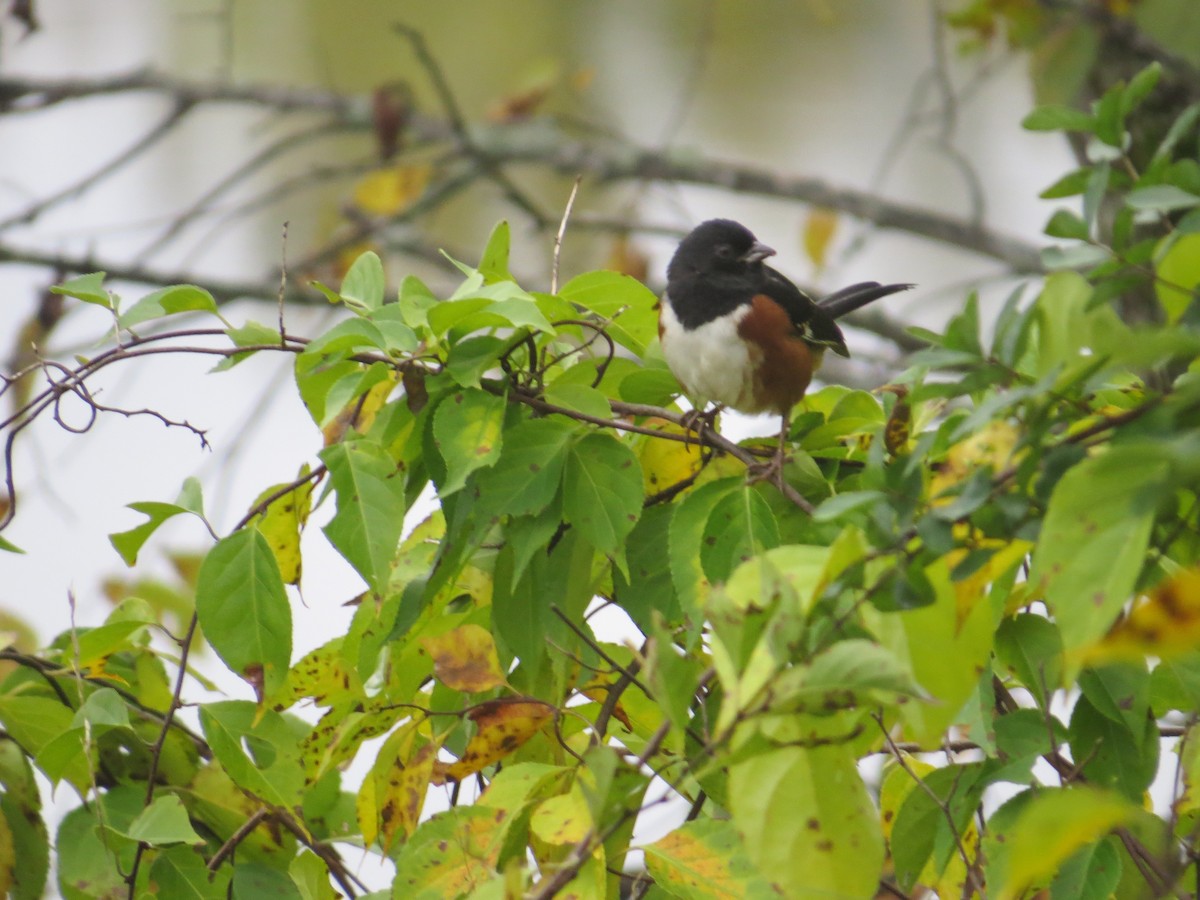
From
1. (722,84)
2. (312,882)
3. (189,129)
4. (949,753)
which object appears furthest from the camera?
(189,129)

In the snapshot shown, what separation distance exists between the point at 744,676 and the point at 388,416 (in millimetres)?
570

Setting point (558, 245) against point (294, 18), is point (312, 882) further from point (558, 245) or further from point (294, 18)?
point (294, 18)

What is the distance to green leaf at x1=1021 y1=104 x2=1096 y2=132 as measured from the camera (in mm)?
857

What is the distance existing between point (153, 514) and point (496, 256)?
16.8 inches

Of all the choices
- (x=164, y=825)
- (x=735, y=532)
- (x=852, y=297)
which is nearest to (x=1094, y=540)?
(x=735, y=532)

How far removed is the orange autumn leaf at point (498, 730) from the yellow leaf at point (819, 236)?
3.14m

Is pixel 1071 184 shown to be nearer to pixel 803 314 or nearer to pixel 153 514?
pixel 153 514

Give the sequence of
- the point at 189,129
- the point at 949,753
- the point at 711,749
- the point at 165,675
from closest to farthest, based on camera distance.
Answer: the point at 711,749 < the point at 949,753 < the point at 165,675 < the point at 189,129

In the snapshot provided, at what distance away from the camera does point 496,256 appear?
1262 millimetres

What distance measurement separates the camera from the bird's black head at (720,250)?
244 cm

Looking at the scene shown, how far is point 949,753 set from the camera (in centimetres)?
113

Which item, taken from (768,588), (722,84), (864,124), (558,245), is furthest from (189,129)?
(768,588)

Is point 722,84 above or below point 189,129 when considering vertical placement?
above

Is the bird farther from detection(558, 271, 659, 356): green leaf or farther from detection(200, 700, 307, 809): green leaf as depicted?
detection(200, 700, 307, 809): green leaf
